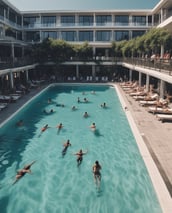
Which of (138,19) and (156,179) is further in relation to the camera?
(138,19)

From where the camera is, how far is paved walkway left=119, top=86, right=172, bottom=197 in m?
9.58

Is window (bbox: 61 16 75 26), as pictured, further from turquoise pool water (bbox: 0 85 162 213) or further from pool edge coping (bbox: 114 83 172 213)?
pool edge coping (bbox: 114 83 172 213)

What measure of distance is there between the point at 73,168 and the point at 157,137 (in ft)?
16.6

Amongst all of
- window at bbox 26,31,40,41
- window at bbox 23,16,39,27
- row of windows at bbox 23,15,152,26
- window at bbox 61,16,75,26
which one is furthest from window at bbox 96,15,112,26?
window at bbox 26,31,40,41

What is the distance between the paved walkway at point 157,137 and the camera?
9.58 meters

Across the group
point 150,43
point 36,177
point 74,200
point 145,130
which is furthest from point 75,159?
point 150,43

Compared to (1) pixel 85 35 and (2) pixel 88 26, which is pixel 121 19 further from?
(1) pixel 85 35

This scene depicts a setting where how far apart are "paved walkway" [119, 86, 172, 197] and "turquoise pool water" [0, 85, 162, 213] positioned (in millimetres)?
737

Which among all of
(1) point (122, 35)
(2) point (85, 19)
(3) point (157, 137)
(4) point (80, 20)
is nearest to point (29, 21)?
(4) point (80, 20)

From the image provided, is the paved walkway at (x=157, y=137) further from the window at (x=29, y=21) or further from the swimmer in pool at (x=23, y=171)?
the window at (x=29, y=21)

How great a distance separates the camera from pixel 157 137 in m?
13.0

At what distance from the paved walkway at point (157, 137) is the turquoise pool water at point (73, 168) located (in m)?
0.74

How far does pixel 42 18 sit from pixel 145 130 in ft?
127

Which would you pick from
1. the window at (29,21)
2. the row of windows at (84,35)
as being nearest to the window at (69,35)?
the row of windows at (84,35)
